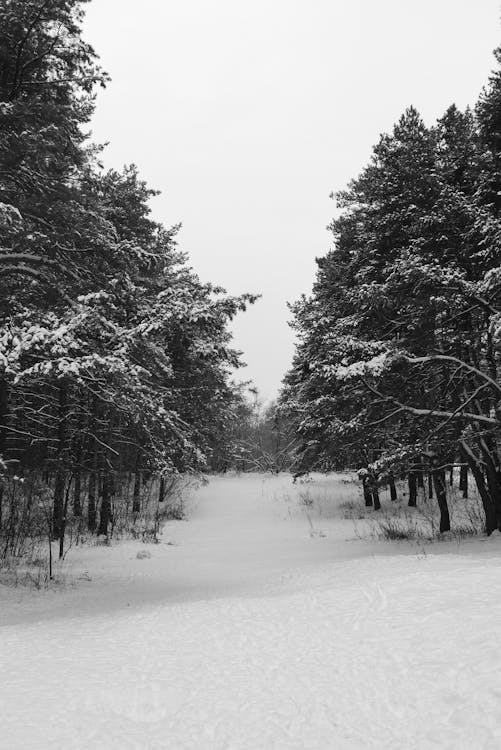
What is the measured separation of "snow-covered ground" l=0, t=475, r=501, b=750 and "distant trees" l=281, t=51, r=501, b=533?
4.00 m

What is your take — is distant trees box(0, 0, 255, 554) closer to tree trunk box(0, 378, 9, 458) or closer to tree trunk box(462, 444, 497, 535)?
tree trunk box(0, 378, 9, 458)

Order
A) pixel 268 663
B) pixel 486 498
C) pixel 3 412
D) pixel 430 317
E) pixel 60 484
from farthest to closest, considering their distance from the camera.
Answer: pixel 60 484 → pixel 3 412 → pixel 486 498 → pixel 430 317 → pixel 268 663

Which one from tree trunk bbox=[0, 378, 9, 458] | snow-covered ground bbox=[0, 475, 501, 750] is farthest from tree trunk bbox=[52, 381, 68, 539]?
snow-covered ground bbox=[0, 475, 501, 750]

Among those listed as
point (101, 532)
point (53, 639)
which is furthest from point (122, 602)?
point (101, 532)

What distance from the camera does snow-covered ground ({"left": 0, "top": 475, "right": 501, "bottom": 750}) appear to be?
2.86 m

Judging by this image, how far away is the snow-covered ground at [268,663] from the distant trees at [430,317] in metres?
4.00

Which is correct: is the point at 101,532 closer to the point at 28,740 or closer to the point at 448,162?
the point at 28,740

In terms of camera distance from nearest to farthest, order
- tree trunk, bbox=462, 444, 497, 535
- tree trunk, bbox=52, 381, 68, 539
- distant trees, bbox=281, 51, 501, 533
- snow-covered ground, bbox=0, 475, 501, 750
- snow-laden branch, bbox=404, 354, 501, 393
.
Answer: snow-covered ground, bbox=0, 475, 501, 750, snow-laden branch, bbox=404, 354, 501, 393, distant trees, bbox=281, 51, 501, 533, tree trunk, bbox=462, 444, 497, 535, tree trunk, bbox=52, 381, 68, 539

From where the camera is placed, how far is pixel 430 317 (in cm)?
1030

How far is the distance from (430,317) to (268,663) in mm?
8354

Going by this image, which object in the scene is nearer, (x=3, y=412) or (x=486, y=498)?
(x=486, y=498)

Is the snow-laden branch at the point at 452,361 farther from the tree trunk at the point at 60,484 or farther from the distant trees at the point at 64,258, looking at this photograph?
the tree trunk at the point at 60,484

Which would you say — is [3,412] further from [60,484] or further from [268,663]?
[268,663]

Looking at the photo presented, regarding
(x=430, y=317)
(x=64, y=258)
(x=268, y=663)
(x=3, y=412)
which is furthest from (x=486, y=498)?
(x=3, y=412)
